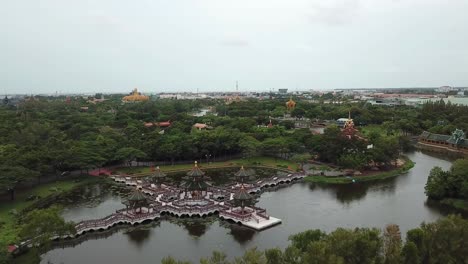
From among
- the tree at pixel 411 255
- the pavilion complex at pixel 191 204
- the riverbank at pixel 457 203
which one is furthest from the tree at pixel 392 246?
the riverbank at pixel 457 203

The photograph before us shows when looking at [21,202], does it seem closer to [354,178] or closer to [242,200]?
[242,200]

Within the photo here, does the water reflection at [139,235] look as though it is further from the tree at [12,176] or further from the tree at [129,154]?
the tree at [129,154]

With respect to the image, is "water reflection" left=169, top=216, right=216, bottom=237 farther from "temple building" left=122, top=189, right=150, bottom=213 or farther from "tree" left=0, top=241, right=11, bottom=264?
"tree" left=0, top=241, right=11, bottom=264

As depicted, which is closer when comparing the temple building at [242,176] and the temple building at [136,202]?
the temple building at [136,202]

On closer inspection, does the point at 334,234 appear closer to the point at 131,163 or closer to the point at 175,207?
the point at 175,207

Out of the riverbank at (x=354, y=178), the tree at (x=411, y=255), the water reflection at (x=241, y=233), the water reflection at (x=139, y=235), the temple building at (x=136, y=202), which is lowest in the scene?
the water reflection at (x=139, y=235)
